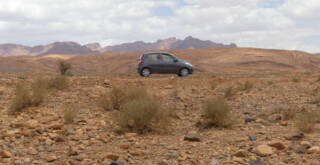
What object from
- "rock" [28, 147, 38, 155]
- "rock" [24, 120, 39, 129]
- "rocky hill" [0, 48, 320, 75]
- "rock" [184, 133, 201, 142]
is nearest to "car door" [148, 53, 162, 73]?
"rock" [24, 120, 39, 129]

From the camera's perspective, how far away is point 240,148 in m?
5.80

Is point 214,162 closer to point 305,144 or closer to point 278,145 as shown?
point 278,145

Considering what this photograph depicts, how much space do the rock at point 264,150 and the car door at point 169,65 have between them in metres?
12.7

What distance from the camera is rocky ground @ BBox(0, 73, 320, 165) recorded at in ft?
17.6

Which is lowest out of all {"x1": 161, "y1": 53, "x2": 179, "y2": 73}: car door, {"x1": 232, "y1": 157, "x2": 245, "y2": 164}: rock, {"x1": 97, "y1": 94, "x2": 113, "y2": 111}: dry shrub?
{"x1": 232, "y1": 157, "x2": 245, "y2": 164}: rock

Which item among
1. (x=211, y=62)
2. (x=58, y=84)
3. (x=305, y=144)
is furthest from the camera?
(x=211, y=62)

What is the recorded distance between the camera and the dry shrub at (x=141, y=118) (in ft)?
23.4

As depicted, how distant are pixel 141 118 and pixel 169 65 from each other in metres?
11.1

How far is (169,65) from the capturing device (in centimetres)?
1806

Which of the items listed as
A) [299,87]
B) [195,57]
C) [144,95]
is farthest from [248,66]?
[144,95]

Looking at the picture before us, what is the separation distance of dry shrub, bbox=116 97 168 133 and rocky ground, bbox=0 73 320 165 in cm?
24

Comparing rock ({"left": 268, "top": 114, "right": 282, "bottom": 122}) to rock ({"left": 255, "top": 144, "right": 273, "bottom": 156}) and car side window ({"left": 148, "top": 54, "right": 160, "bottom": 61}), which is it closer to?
rock ({"left": 255, "top": 144, "right": 273, "bottom": 156})

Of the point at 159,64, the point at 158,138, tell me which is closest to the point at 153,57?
the point at 159,64

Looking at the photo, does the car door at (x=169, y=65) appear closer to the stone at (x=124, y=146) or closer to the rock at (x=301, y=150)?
the stone at (x=124, y=146)
